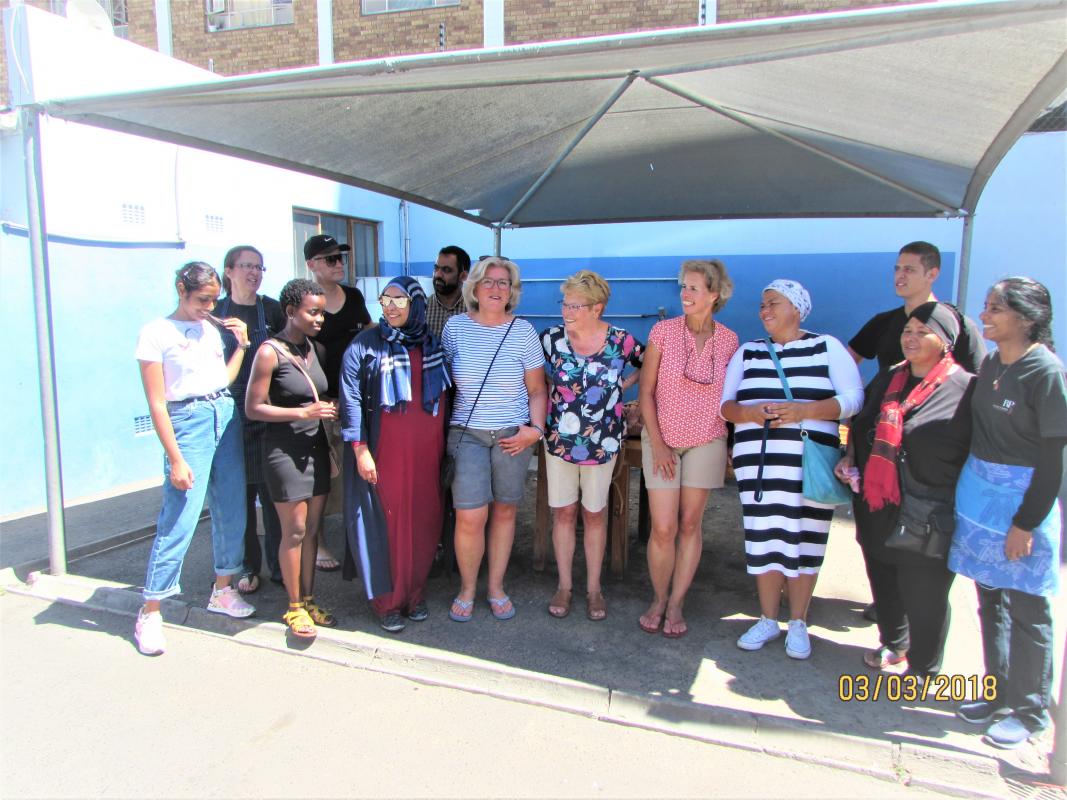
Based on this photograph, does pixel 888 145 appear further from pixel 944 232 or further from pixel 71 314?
pixel 71 314

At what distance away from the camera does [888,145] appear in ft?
13.0

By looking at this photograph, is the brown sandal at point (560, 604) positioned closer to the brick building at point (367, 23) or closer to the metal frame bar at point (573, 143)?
the metal frame bar at point (573, 143)

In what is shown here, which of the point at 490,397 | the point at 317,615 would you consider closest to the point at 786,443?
the point at 490,397

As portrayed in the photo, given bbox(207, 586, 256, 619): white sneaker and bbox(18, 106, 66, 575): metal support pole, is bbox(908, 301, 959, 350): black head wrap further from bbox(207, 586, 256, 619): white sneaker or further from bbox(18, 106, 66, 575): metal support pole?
bbox(18, 106, 66, 575): metal support pole

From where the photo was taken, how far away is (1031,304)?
8.04ft

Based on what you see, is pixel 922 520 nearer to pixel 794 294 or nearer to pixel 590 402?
pixel 794 294

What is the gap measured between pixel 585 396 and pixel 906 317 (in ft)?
5.53

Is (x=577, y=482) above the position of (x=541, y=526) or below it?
above

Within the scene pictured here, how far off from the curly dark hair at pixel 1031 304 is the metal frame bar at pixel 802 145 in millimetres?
1895

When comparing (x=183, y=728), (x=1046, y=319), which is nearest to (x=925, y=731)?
(x=1046, y=319)

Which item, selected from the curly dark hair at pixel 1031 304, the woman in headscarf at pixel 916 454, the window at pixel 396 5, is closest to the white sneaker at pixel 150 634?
the woman in headscarf at pixel 916 454

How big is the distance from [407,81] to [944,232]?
6103 millimetres

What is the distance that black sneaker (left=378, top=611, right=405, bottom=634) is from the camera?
3.46 meters

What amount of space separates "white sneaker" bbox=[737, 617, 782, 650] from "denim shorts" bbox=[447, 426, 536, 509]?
1.33 metres
